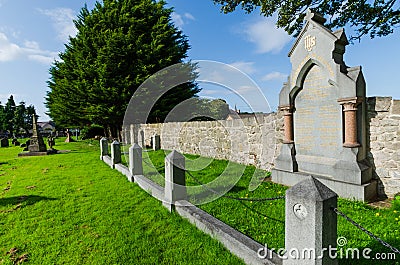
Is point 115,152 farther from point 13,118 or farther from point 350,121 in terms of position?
point 13,118

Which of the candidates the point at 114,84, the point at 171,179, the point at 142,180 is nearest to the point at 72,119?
A: the point at 114,84

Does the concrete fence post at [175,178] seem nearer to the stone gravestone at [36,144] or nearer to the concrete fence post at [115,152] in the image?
the concrete fence post at [115,152]

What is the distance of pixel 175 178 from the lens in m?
4.43

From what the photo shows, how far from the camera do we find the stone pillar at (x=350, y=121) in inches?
192

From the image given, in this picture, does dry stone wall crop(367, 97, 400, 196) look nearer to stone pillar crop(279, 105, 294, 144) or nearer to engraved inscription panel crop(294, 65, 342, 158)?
engraved inscription panel crop(294, 65, 342, 158)

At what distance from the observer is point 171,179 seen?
4.41m

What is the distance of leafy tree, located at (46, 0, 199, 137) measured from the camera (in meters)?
19.7

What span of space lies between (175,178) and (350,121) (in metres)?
3.93

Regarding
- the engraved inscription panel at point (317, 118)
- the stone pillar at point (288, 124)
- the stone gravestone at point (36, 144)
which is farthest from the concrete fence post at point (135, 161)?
the stone gravestone at point (36, 144)

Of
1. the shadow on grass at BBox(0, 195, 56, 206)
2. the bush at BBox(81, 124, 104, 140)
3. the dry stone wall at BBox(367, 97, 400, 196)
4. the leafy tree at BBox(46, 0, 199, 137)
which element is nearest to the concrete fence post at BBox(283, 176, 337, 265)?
the dry stone wall at BBox(367, 97, 400, 196)

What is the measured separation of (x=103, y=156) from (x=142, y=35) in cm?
1277

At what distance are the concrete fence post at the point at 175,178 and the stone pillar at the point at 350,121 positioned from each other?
143 inches

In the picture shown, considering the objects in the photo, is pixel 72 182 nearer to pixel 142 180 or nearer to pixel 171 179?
pixel 142 180

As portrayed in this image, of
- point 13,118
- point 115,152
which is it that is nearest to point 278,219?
point 115,152
